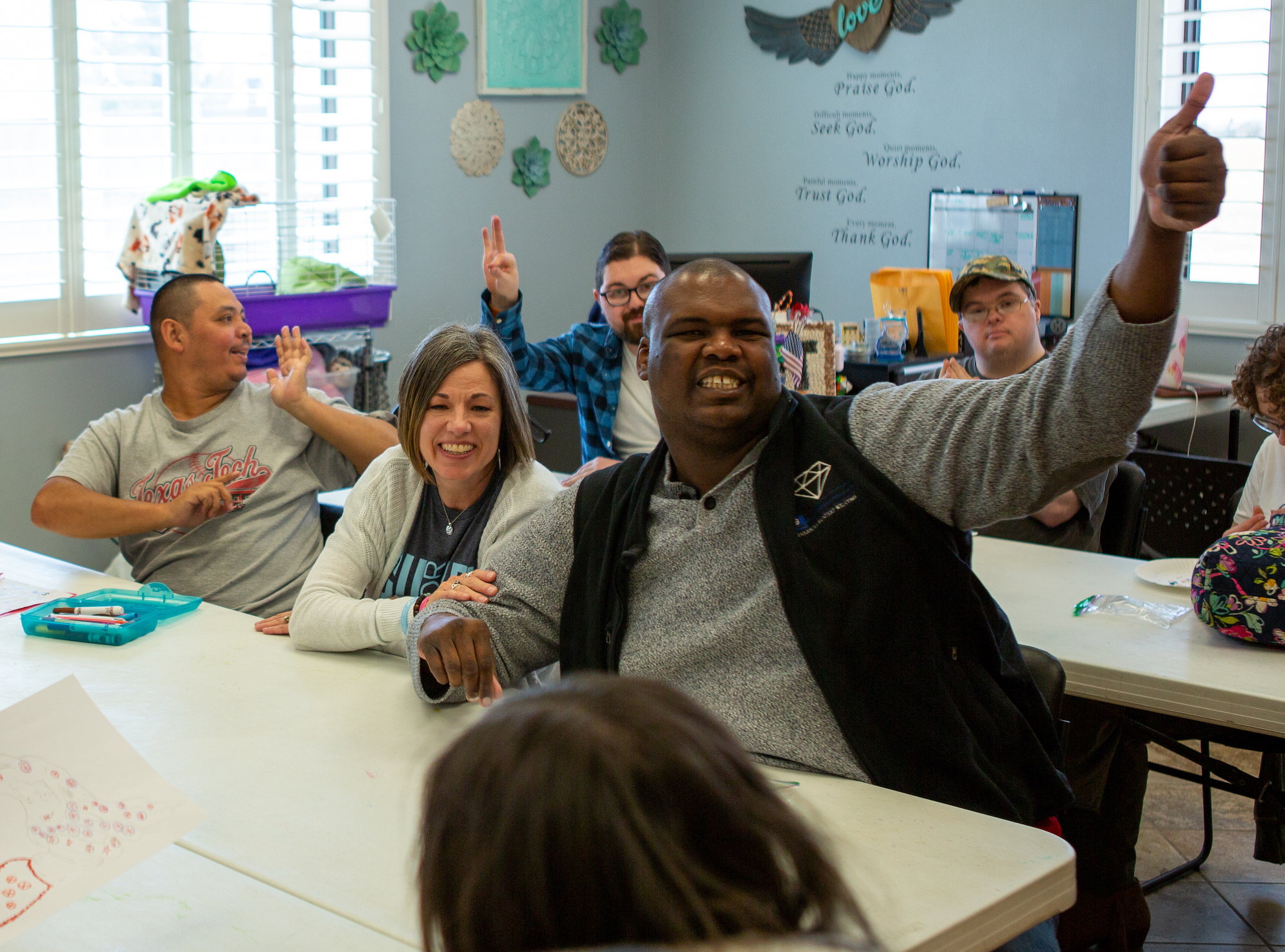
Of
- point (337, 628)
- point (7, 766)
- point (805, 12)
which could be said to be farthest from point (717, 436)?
point (805, 12)

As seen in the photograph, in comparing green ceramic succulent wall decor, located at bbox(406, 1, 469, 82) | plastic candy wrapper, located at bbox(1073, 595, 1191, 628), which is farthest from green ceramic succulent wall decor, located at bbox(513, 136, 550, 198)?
plastic candy wrapper, located at bbox(1073, 595, 1191, 628)

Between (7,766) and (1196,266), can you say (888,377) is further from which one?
(7,766)

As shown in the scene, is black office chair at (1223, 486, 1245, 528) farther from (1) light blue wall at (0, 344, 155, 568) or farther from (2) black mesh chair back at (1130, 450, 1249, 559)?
(1) light blue wall at (0, 344, 155, 568)

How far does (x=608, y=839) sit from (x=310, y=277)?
3.85 meters

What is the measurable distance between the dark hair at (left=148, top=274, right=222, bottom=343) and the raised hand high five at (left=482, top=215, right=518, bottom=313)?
2.10 ft

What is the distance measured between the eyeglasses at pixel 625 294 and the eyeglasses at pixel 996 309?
81cm

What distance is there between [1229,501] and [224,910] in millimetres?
2327

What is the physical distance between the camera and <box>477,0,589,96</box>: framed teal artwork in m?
4.96

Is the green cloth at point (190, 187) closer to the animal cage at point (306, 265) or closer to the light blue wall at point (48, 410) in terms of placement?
the animal cage at point (306, 265)

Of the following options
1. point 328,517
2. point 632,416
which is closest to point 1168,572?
point 632,416

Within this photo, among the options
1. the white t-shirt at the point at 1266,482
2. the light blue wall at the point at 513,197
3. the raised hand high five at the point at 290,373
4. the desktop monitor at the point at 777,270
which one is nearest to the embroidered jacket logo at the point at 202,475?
the raised hand high five at the point at 290,373

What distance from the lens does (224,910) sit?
1126mm

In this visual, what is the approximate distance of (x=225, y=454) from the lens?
2.53 metres

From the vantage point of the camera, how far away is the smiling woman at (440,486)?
1944 mm
